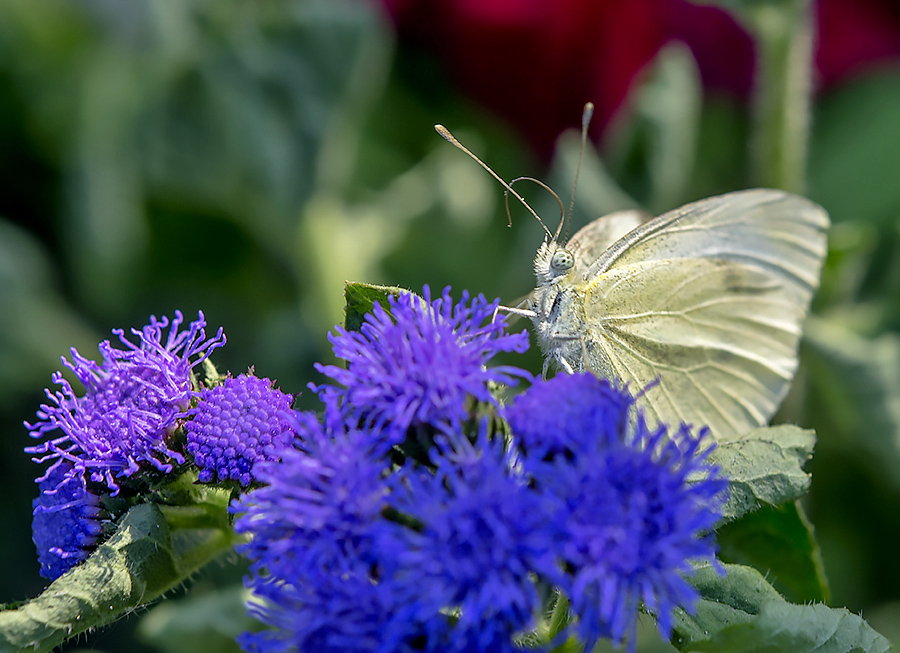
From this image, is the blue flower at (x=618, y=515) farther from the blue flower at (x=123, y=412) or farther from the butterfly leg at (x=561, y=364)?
the blue flower at (x=123, y=412)

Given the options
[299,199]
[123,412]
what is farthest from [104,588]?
[299,199]

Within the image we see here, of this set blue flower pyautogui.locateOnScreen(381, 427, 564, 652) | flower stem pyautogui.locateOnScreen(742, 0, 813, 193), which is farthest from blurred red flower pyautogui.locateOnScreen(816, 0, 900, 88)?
blue flower pyautogui.locateOnScreen(381, 427, 564, 652)

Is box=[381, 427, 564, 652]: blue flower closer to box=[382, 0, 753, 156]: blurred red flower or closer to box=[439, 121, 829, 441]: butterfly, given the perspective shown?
box=[439, 121, 829, 441]: butterfly

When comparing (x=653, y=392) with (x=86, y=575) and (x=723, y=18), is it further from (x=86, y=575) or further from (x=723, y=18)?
(x=723, y=18)

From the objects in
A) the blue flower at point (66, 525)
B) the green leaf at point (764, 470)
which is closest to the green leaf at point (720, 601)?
the green leaf at point (764, 470)

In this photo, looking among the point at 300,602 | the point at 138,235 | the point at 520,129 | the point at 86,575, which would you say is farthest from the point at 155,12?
the point at 300,602

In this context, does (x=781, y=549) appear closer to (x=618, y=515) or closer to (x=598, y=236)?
(x=618, y=515)
